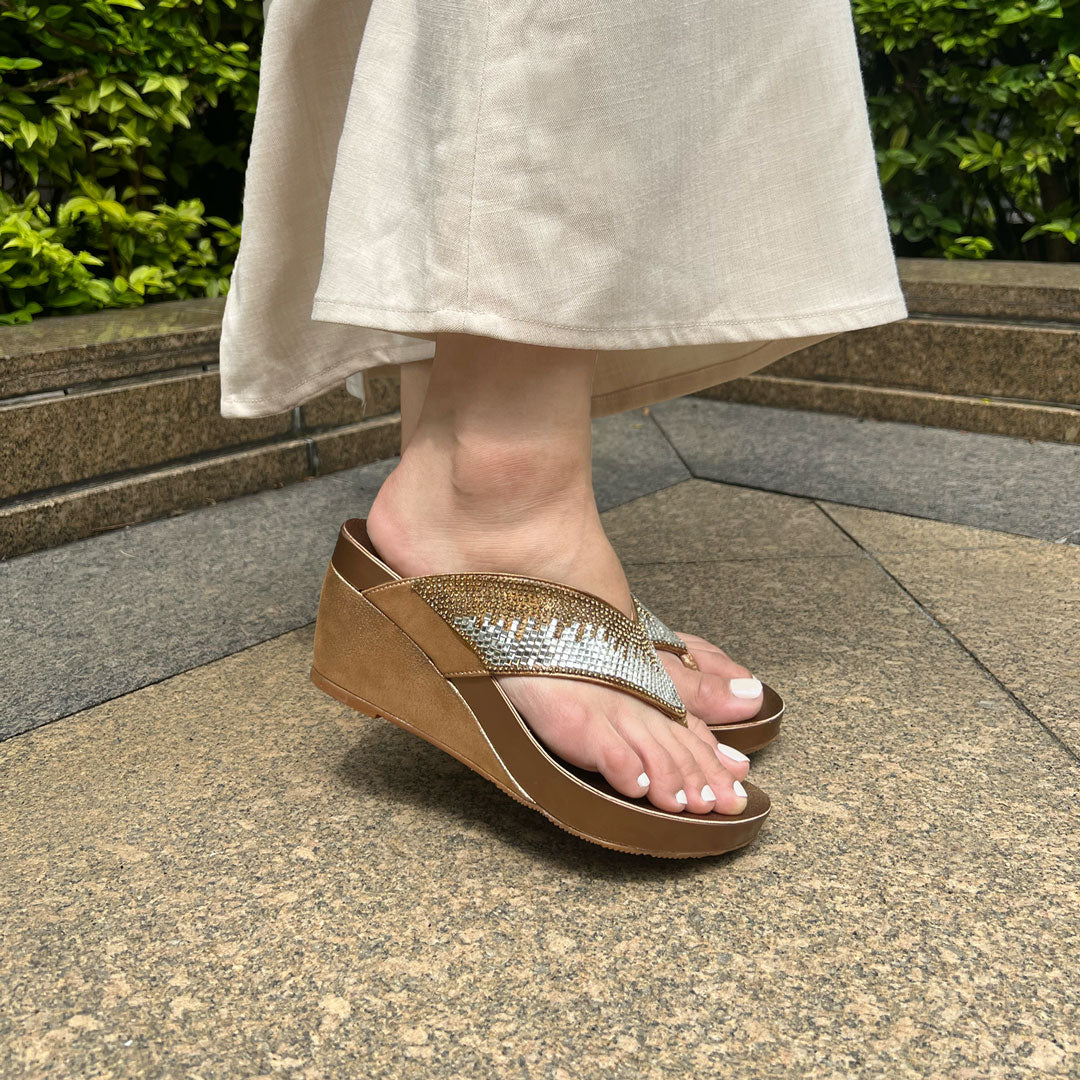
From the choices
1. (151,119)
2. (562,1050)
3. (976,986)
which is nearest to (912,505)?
(976,986)

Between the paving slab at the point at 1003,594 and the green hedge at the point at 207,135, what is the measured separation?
1.58 metres

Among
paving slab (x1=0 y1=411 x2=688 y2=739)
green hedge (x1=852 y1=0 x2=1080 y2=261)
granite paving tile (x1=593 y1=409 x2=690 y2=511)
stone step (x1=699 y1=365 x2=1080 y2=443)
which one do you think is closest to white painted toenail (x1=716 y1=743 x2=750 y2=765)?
paving slab (x1=0 y1=411 x2=688 y2=739)

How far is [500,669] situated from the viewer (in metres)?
1.05

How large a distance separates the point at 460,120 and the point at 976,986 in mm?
830

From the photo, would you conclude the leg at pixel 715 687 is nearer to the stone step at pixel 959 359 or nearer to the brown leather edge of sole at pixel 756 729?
the brown leather edge of sole at pixel 756 729

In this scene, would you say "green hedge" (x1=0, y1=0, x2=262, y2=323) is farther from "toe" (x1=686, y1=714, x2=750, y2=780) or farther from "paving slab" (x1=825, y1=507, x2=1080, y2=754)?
"toe" (x1=686, y1=714, x2=750, y2=780)

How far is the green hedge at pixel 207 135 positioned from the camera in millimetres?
2391

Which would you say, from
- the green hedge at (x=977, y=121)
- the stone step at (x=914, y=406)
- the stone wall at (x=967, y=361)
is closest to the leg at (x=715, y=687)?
the stone step at (x=914, y=406)

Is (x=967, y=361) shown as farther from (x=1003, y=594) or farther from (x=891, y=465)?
(x=1003, y=594)

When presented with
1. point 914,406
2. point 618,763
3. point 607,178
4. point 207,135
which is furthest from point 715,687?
point 207,135

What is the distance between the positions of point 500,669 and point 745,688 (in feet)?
1.05

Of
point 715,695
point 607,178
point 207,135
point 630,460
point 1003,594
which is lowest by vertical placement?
point 630,460

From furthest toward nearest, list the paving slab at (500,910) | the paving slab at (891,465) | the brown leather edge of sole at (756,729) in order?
the paving slab at (891,465) < the brown leather edge of sole at (756,729) < the paving slab at (500,910)

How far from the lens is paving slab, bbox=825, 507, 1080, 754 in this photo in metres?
1.38
